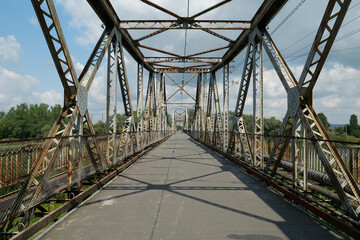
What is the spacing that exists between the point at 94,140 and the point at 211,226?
15.0 ft

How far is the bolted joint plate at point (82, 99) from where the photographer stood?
6.83 meters

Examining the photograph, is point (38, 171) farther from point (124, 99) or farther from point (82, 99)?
point (124, 99)

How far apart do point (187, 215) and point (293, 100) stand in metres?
4.27

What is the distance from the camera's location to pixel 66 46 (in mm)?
6473

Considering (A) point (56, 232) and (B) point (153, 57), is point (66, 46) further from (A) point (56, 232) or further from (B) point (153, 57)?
(B) point (153, 57)

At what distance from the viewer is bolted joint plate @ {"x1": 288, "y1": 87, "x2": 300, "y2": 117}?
6.24 m

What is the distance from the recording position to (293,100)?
648cm

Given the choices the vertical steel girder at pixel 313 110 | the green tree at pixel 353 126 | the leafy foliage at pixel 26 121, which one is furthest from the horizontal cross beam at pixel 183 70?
the green tree at pixel 353 126

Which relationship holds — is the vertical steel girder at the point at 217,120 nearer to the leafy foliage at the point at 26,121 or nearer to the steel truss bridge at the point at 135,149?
the steel truss bridge at the point at 135,149

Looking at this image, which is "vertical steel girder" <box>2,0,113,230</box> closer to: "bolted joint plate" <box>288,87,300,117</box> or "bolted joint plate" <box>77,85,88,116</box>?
"bolted joint plate" <box>77,85,88,116</box>

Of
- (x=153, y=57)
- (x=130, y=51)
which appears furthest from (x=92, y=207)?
(x=153, y=57)

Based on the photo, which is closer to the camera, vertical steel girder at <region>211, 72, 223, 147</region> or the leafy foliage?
vertical steel girder at <region>211, 72, 223, 147</region>

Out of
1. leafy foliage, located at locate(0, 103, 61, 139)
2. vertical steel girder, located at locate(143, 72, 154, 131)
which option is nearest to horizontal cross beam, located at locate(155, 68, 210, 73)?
vertical steel girder, located at locate(143, 72, 154, 131)

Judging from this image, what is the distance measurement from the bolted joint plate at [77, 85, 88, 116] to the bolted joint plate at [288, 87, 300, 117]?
601 cm
